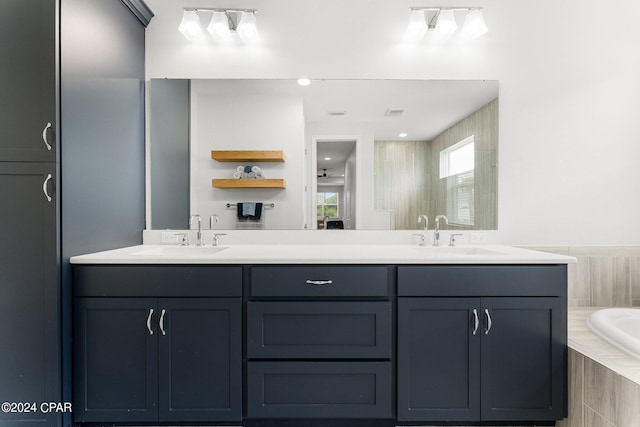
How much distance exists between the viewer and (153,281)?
1.54 m

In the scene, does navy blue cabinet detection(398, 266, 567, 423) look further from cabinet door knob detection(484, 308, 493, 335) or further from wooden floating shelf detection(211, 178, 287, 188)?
wooden floating shelf detection(211, 178, 287, 188)

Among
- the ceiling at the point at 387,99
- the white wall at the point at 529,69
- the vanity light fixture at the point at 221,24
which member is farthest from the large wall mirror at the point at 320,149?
the vanity light fixture at the point at 221,24

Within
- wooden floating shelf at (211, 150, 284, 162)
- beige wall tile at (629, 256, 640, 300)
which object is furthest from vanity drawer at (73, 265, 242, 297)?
beige wall tile at (629, 256, 640, 300)

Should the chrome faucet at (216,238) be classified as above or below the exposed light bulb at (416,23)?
below

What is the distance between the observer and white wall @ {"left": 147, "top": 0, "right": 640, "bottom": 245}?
212 centimetres

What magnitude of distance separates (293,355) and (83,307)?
39.6 inches

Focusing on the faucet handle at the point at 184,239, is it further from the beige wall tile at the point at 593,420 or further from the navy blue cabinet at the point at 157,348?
the beige wall tile at the point at 593,420

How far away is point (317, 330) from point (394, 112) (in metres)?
1.44

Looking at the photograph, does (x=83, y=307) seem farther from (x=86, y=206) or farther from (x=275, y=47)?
(x=275, y=47)

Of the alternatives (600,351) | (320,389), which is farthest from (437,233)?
(320,389)

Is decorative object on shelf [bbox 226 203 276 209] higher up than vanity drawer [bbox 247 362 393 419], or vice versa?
decorative object on shelf [bbox 226 203 276 209]

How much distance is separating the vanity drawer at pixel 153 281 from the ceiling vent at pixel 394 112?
140 centimetres

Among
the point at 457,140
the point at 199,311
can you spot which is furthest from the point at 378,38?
the point at 199,311

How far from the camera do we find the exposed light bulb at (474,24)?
1.99 metres
